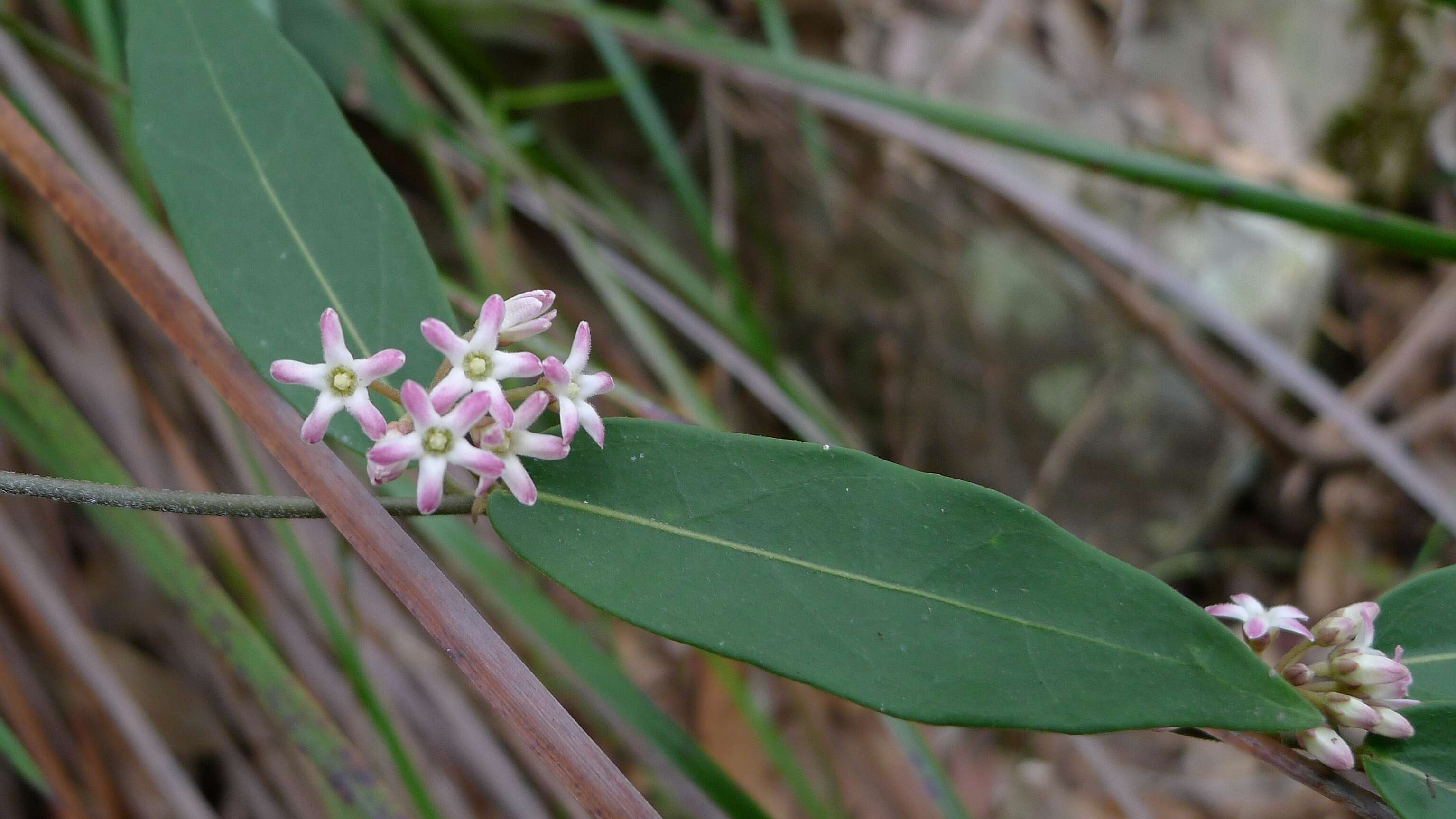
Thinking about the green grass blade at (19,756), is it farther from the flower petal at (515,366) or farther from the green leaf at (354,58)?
the green leaf at (354,58)

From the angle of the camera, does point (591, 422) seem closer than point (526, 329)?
Yes

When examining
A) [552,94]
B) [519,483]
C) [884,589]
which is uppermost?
[552,94]

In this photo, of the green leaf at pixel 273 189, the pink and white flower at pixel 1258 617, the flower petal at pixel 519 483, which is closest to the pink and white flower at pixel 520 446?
the flower petal at pixel 519 483

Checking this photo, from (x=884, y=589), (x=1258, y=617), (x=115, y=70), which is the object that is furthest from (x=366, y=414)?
(x=115, y=70)

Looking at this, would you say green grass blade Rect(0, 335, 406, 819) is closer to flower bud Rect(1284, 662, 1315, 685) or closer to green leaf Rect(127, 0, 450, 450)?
green leaf Rect(127, 0, 450, 450)

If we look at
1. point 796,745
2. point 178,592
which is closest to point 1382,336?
point 796,745

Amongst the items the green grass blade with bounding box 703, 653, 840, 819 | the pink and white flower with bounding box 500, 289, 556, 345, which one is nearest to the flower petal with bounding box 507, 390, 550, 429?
the pink and white flower with bounding box 500, 289, 556, 345

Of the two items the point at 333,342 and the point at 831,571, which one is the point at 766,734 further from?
the point at 333,342
